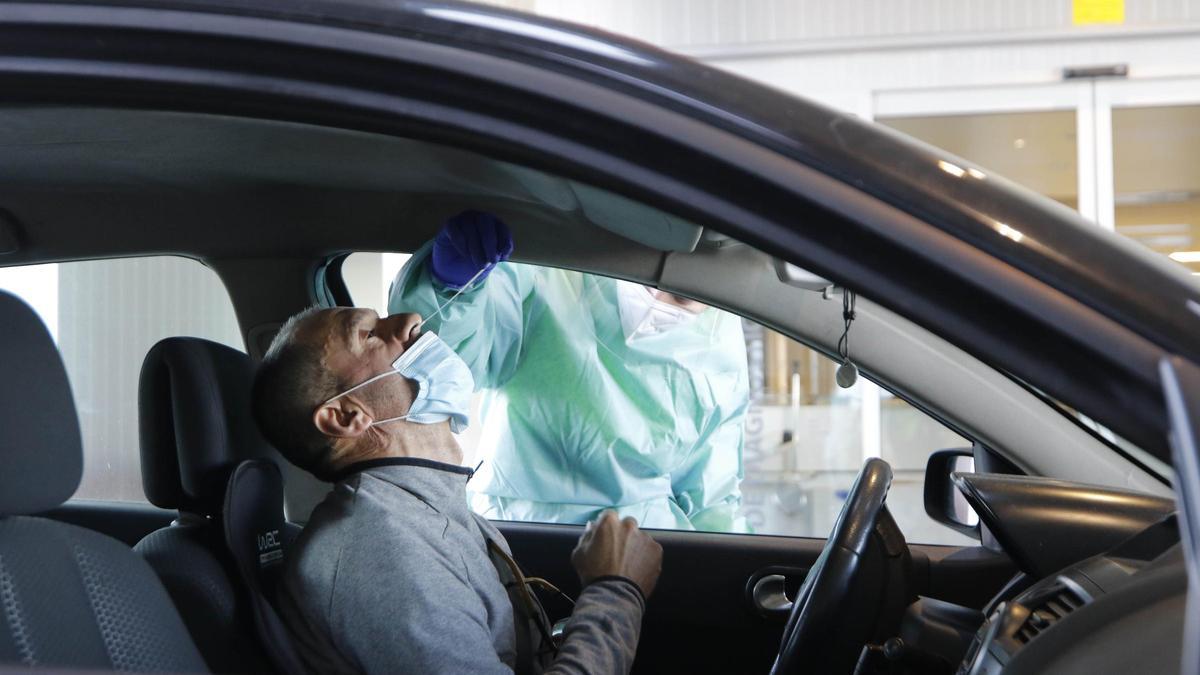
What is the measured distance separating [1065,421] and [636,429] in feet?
2.81

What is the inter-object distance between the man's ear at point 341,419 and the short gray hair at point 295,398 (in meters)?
0.01

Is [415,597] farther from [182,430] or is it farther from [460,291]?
[460,291]

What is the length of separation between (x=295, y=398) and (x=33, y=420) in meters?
0.54

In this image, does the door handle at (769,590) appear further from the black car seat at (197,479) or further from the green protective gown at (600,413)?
the black car seat at (197,479)

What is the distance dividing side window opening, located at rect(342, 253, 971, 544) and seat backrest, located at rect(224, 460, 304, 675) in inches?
13.1

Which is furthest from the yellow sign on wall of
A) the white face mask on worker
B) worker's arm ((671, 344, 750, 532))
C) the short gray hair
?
the short gray hair

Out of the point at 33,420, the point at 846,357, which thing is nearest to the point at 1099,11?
the point at 846,357

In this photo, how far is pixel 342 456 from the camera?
5.10ft

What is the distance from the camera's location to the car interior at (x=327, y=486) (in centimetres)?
99

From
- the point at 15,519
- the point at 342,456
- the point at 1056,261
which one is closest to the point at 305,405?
the point at 342,456

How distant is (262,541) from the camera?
152 centimetres

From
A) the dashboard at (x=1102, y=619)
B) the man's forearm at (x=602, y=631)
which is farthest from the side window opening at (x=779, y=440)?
the dashboard at (x=1102, y=619)

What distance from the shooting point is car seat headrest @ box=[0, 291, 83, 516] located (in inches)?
39.2

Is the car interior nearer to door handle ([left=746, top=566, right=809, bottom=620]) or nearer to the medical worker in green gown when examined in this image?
door handle ([left=746, top=566, right=809, bottom=620])
